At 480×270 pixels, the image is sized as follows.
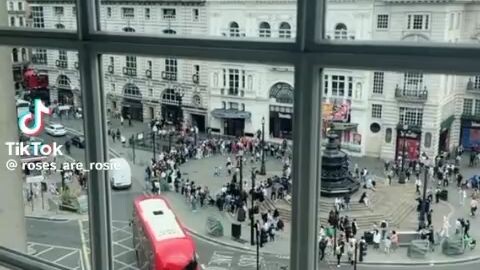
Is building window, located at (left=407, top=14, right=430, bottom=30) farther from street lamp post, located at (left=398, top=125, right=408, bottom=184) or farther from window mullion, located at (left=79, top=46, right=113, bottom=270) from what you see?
window mullion, located at (left=79, top=46, right=113, bottom=270)

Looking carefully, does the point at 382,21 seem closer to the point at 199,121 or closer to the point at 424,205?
the point at 424,205

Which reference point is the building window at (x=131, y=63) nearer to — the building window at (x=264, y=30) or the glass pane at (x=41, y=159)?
the glass pane at (x=41, y=159)

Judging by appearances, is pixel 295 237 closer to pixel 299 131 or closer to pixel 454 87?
pixel 299 131

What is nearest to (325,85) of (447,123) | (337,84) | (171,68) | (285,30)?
(337,84)

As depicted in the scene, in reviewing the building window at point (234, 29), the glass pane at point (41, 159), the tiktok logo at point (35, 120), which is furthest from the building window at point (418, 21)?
the tiktok logo at point (35, 120)

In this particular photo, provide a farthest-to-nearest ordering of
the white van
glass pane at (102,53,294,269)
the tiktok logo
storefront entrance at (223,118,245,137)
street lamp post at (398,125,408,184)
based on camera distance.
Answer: the tiktok logo, the white van, storefront entrance at (223,118,245,137), glass pane at (102,53,294,269), street lamp post at (398,125,408,184)

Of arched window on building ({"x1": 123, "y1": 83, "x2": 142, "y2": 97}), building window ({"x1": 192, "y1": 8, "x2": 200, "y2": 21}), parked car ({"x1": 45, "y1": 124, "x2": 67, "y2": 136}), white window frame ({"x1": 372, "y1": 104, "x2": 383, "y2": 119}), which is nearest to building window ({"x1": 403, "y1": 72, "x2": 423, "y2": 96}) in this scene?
white window frame ({"x1": 372, "y1": 104, "x2": 383, "y2": 119})
